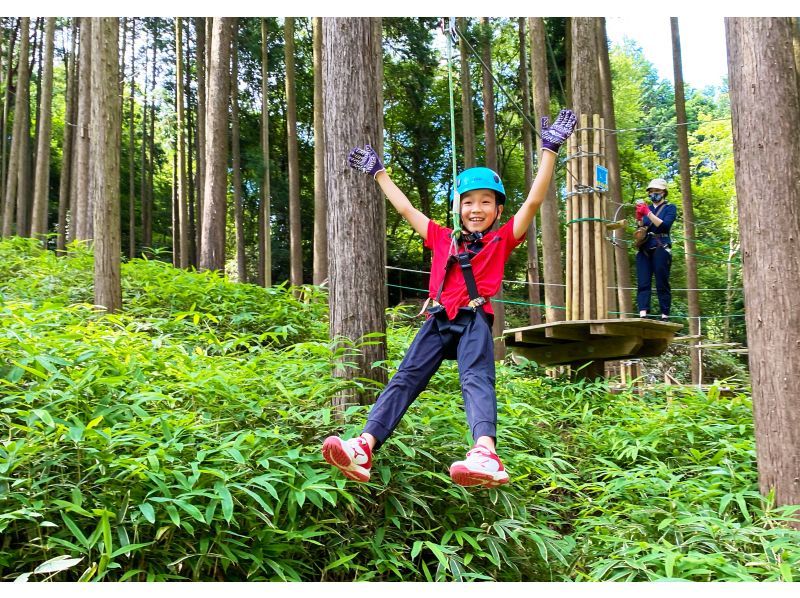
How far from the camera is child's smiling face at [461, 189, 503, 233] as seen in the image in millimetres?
3336

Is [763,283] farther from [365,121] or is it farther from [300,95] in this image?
[300,95]

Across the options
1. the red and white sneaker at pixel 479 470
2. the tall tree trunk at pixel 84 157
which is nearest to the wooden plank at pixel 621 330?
Result: the red and white sneaker at pixel 479 470

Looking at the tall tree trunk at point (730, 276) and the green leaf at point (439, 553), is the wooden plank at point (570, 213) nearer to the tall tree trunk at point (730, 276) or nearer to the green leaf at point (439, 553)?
the green leaf at point (439, 553)

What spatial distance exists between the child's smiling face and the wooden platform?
10.00 feet

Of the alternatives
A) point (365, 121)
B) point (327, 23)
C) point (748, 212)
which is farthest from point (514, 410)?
point (327, 23)

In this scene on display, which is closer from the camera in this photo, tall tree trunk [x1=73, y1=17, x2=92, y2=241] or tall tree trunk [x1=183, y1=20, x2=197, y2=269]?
tall tree trunk [x1=73, y1=17, x2=92, y2=241]

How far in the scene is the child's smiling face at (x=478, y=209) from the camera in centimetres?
334

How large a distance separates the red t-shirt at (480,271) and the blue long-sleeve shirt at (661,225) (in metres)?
4.75

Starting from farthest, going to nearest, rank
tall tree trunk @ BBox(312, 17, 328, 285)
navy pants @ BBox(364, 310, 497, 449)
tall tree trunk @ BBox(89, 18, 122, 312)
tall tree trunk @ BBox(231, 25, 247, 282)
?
tall tree trunk @ BBox(231, 25, 247, 282) < tall tree trunk @ BBox(312, 17, 328, 285) < tall tree trunk @ BBox(89, 18, 122, 312) < navy pants @ BBox(364, 310, 497, 449)

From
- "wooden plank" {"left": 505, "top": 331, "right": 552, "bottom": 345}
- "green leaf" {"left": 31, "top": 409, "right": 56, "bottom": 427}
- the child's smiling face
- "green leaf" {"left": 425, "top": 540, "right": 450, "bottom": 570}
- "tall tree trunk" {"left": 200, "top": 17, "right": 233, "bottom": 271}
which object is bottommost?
"green leaf" {"left": 425, "top": 540, "right": 450, "bottom": 570}

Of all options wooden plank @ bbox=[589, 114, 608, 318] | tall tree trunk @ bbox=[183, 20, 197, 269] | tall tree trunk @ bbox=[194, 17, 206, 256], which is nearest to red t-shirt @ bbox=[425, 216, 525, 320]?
wooden plank @ bbox=[589, 114, 608, 318]

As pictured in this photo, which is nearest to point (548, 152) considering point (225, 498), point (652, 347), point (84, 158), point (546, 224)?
point (225, 498)

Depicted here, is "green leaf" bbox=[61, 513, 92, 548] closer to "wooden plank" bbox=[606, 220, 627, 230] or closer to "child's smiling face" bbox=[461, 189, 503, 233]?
"child's smiling face" bbox=[461, 189, 503, 233]

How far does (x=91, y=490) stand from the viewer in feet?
9.70
